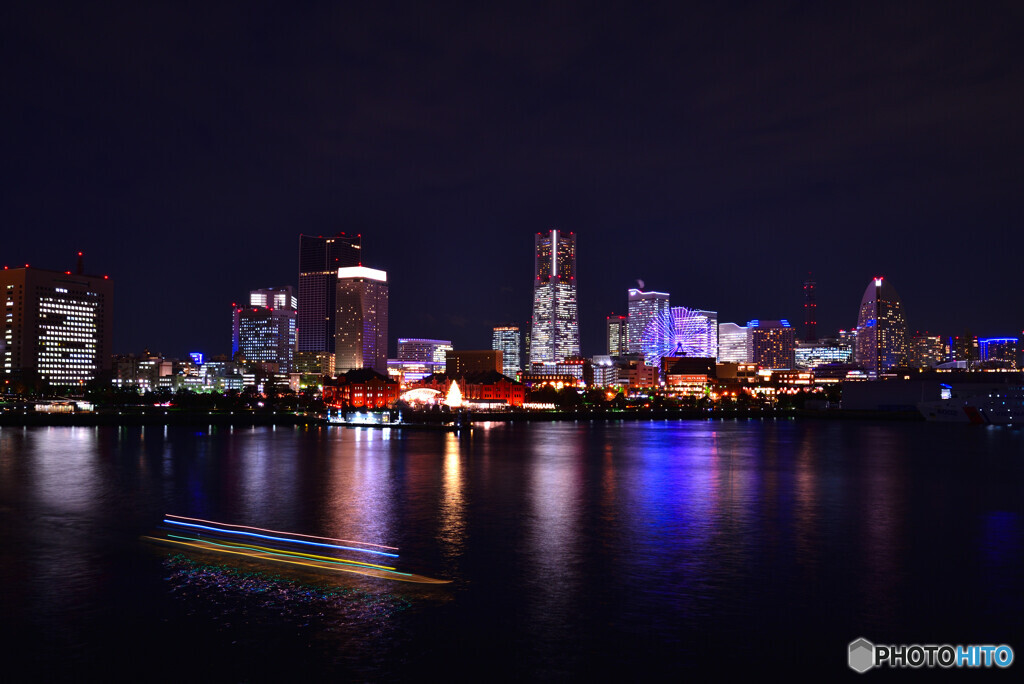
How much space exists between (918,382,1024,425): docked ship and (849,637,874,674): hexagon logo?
132 meters

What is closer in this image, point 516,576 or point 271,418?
point 516,576

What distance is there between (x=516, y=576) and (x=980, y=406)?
133866 mm

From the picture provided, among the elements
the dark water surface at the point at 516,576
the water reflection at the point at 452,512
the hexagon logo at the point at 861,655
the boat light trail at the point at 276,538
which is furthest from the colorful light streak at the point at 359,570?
the hexagon logo at the point at 861,655

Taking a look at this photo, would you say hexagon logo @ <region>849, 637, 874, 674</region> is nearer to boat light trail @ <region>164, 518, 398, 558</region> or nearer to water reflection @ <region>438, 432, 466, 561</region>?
water reflection @ <region>438, 432, 466, 561</region>

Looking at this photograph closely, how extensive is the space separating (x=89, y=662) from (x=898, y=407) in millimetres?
169634

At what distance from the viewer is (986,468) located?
55594 millimetres

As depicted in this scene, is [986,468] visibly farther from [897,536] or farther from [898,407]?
[898,407]

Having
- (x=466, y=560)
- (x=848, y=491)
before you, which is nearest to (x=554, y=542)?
(x=466, y=560)

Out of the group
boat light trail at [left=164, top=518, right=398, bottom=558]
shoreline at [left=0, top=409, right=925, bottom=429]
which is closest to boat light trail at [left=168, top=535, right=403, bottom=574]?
boat light trail at [left=164, top=518, right=398, bottom=558]

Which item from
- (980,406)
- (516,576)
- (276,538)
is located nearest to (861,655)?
(516,576)

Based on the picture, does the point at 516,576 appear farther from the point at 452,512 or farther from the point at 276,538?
the point at 452,512

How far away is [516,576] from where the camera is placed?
2208 centimetres

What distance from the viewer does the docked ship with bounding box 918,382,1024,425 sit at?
422 feet

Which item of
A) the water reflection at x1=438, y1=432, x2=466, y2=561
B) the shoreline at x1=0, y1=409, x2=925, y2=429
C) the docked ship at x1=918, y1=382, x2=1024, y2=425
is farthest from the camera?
the docked ship at x1=918, y1=382, x2=1024, y2=425
